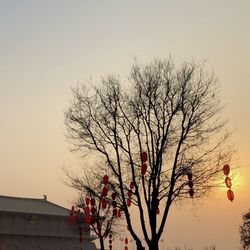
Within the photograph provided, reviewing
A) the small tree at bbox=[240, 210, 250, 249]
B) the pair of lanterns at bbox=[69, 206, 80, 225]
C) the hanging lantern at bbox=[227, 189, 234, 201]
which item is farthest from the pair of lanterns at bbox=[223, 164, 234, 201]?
the small tree at bbox=[240, 210, 250, 249]

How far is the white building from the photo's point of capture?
Answer: 4922 centimetres

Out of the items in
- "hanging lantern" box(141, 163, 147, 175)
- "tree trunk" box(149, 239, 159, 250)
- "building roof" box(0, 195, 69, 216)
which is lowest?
"tree trunk" box(149, 239, 159, 250)

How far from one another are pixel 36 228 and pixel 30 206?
4.00 metres

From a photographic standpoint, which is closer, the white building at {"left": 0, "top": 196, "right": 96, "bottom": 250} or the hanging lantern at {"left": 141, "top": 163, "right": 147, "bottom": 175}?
the hanging lantern at {"left": 141, "top": 163, "right": 147, "bottom": 175}

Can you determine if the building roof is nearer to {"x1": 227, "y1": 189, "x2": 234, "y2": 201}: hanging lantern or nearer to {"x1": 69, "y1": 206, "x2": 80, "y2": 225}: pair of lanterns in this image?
{"x1": 69, "y1": 206, "x2": 80, "y2": 225}: pair of lanterns

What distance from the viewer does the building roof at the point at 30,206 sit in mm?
51844

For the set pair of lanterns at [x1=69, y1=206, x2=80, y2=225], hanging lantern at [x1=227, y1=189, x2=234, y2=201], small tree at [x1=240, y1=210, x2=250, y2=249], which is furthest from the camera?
small tree at [x1=240, y1=210, x2=250, y2=249]

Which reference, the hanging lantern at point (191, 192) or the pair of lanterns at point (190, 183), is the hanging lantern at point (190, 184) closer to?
the pair of lanterns at point (190, 183)

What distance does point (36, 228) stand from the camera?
51.8 meters

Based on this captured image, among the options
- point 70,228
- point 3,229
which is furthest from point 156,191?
point 70,228

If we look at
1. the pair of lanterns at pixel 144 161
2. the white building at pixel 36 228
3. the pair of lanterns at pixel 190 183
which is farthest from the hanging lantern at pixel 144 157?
the white building at pixel 36 228

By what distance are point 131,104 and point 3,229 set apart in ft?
111

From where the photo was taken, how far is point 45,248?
5122 centimetres

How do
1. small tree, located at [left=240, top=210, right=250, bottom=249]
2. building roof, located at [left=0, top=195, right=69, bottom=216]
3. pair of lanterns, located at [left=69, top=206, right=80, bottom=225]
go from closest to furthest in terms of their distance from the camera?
pair of lanterns, located at [left=69, top=206, right=80, bottom=225] → small tree, located at [left=240, top=210, right=250, bottom=249] → building roof, located at [left=0, top=195, right=69, bottom=216]
